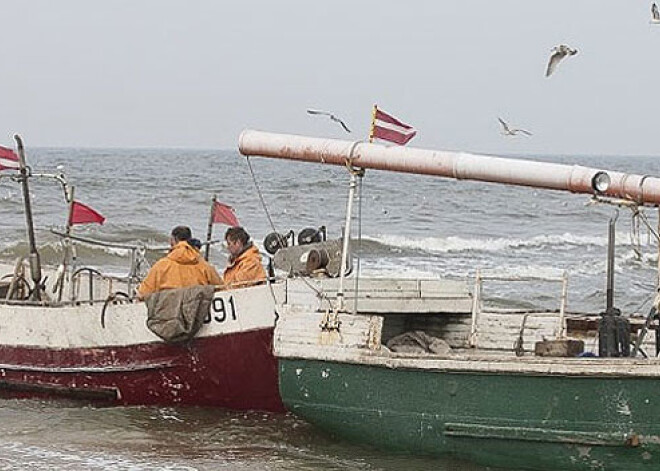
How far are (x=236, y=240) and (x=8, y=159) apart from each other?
7.55 ft

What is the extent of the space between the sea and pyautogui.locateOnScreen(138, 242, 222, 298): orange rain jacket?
1165 mm

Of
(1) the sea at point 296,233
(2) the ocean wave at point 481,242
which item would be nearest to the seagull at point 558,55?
(1) the sea at point 296,233

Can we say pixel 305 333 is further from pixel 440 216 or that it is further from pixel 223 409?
pixel 440 216

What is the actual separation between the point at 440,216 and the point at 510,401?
34.1 m

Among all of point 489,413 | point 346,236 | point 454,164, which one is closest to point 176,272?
point 346,236

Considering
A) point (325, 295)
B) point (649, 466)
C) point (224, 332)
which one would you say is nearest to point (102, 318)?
point (224, 332)

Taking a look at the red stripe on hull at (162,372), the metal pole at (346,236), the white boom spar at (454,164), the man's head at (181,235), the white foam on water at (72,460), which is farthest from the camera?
the man's head at (181,235)

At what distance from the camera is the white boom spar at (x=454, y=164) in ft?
29.5

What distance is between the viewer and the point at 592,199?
9195 millimetres

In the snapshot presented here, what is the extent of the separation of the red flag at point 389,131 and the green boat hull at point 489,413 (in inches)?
69.9

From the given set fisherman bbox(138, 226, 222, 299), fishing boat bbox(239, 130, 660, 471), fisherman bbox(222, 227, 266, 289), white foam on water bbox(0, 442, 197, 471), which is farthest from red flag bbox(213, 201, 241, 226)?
white foam on water bbox(0, 442, 197, 471)

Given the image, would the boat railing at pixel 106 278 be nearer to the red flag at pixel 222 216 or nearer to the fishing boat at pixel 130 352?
the fishing boat at pixel 130 352

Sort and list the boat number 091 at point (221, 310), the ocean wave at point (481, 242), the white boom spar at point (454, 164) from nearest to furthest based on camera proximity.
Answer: the white boom spar at point (454, 164), the boat number 091 at point (221, 310), the ocean wave at point (481, 242)

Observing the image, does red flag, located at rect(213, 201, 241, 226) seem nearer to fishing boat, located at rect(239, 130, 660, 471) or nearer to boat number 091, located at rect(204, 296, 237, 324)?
boat number 091, located at rect(204, 296, 237, 324)
